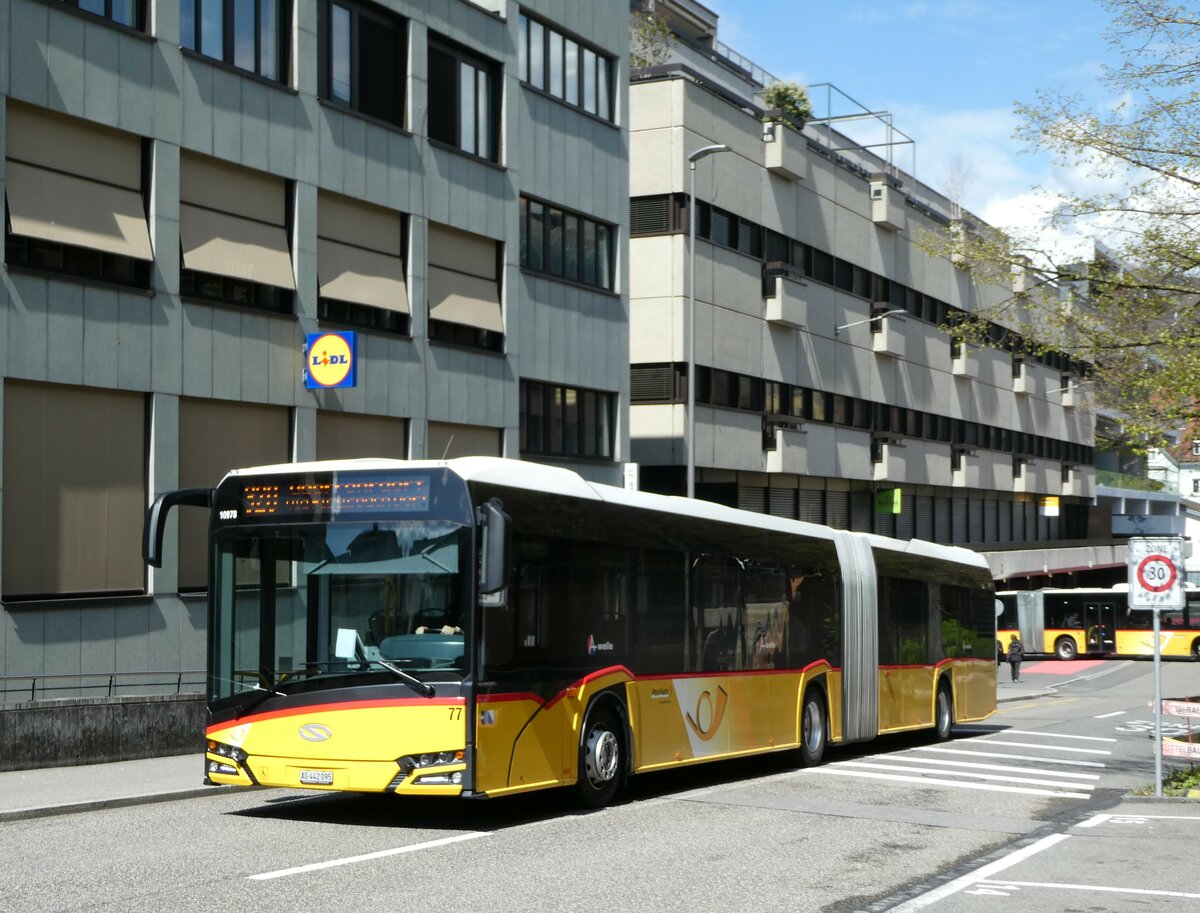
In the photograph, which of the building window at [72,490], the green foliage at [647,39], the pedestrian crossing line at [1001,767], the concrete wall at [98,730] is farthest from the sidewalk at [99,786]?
the green foliage at [647,39]

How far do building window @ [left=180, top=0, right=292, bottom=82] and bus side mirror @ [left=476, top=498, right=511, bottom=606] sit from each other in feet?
43.6

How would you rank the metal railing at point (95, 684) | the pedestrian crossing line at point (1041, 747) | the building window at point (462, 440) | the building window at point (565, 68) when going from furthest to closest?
the building window at point (565, 68) → the building window at point (462, 440) → the pedestrian crossing line at point (1041, 747) → the metal railing at point (95, 684)

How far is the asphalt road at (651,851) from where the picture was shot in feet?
32.9

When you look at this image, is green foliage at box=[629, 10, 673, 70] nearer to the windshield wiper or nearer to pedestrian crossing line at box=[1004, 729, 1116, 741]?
pedestrian crossing line at box=[1004, 729, 1116, 741]

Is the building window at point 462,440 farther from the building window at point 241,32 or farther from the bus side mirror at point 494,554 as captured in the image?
the bus side mirror at point 494,554

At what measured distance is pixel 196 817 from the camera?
14070mm

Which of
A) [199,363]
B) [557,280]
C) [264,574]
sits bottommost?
[264,574]

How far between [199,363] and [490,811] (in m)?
10.8

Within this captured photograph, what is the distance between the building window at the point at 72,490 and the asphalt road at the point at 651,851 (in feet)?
20.2

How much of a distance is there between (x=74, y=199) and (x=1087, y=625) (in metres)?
52.5

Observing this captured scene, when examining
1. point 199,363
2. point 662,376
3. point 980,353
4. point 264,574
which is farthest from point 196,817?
point 980,353

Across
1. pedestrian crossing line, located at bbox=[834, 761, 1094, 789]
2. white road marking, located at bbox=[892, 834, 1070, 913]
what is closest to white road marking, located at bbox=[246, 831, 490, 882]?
white road marking, located at bbox=[892, 834, 1070, 913]

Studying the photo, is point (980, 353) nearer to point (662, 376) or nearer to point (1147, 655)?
point (1147, 655)

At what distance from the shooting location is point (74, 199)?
2156cm
